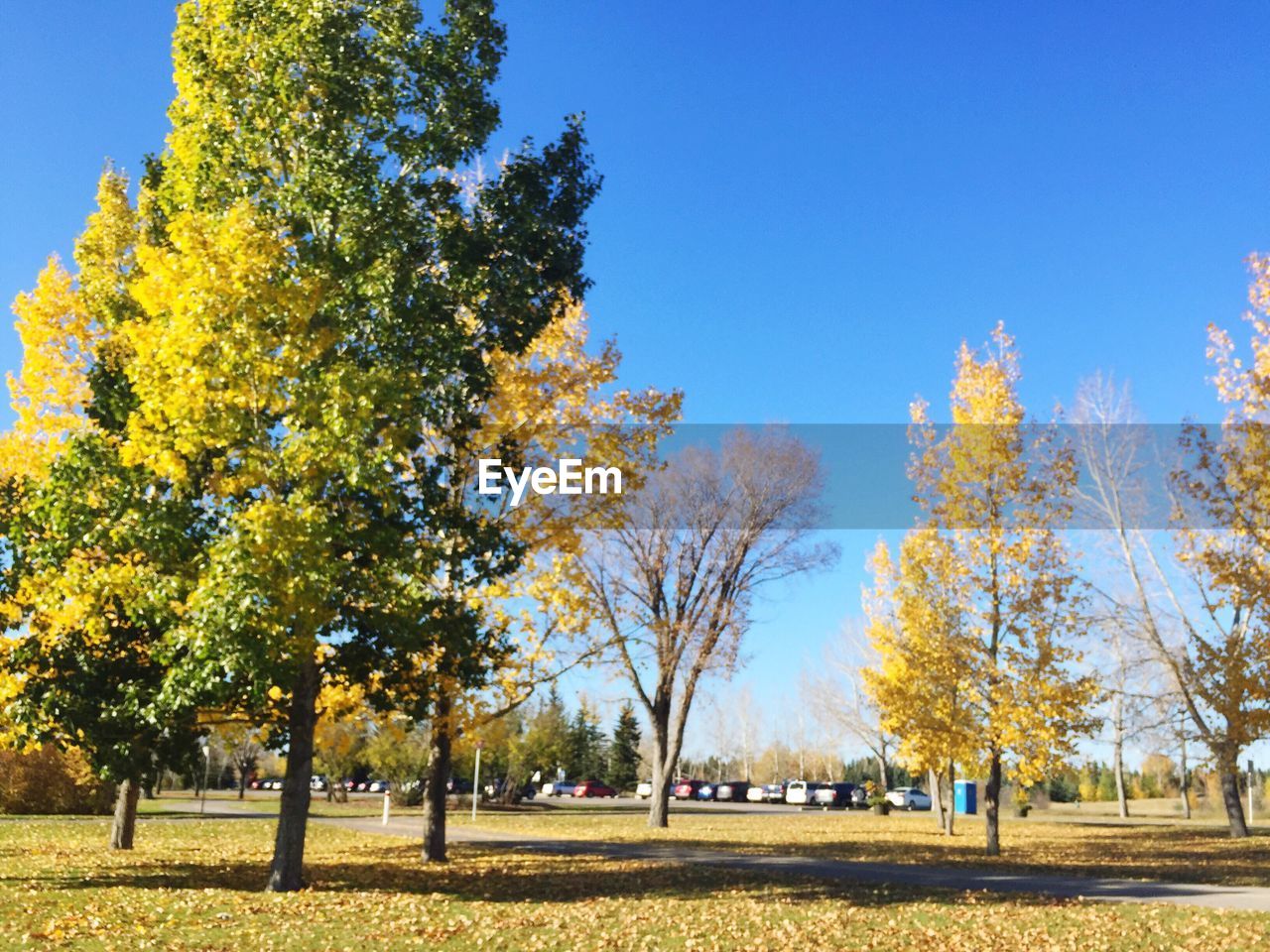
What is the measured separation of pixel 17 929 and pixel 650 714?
22.0 meters

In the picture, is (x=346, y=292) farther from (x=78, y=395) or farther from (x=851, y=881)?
(x=851, y=881)

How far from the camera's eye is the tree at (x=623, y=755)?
232 ft

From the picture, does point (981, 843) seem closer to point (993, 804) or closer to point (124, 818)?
point (993, 804)

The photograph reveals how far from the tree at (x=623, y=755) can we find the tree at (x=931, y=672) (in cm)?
4799

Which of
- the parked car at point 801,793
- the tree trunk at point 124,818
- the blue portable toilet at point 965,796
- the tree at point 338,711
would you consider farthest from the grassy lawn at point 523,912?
the parked car at point 801,793

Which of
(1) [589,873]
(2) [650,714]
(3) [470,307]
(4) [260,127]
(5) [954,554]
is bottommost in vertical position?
(1) [589,873]

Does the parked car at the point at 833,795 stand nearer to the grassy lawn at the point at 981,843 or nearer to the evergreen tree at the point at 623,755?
the evergreen tree at the point at 623,755

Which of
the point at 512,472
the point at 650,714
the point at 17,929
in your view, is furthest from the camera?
the point at 650,714

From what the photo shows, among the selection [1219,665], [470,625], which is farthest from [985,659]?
[470,625]

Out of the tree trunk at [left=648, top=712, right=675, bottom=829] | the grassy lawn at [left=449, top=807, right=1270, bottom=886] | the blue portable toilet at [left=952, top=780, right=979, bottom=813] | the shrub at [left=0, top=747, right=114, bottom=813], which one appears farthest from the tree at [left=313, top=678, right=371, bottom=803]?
the blue portable toilet at [left=952, top=780, right=979, bottom=813]

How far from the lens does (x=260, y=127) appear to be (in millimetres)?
13758

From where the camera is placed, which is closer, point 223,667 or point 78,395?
point 223,667

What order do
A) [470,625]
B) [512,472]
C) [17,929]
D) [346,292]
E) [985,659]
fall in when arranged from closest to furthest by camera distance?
[17,929], [346,292], [470,625], [512,472], [985,659]

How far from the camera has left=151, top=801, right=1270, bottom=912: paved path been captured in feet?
47.0
